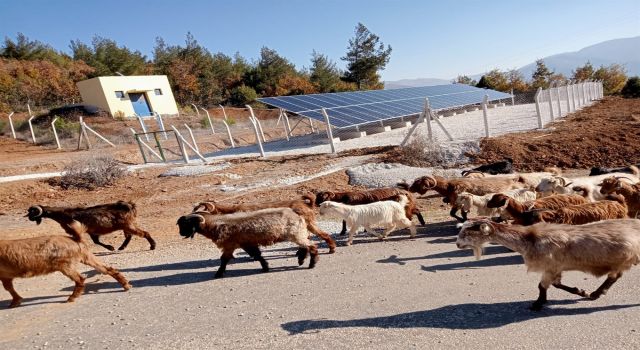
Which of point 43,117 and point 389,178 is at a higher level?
point 43,117

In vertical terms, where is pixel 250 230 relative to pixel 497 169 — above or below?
above

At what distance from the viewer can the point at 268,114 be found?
47156mm

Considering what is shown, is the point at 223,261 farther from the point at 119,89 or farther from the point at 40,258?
the point at 119,89

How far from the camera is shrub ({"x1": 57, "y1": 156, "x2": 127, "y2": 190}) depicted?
50.8ft

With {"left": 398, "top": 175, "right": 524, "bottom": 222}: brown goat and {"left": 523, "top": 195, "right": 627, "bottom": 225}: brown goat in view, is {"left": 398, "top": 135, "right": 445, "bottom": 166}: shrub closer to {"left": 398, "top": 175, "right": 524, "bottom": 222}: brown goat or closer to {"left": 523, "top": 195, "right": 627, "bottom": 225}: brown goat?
{"left": 398, "top": 175, "right": 524, "bottom": 222}: brown goat

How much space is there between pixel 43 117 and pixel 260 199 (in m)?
33.0

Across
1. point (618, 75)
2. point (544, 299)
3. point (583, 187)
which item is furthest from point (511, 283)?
point (618, 75)

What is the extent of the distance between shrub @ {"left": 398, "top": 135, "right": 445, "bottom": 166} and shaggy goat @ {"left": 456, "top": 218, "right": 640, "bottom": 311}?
975cm

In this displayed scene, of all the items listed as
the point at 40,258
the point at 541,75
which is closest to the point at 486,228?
the point at 40,258

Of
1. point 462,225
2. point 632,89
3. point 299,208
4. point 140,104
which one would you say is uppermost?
point 140,104

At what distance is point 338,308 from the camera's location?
502 cm

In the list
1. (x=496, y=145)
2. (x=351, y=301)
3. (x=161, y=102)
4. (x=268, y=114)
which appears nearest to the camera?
(x=351, y=301)

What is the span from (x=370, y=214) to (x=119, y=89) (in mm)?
35971

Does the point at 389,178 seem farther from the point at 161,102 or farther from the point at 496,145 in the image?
the point at 161,102
